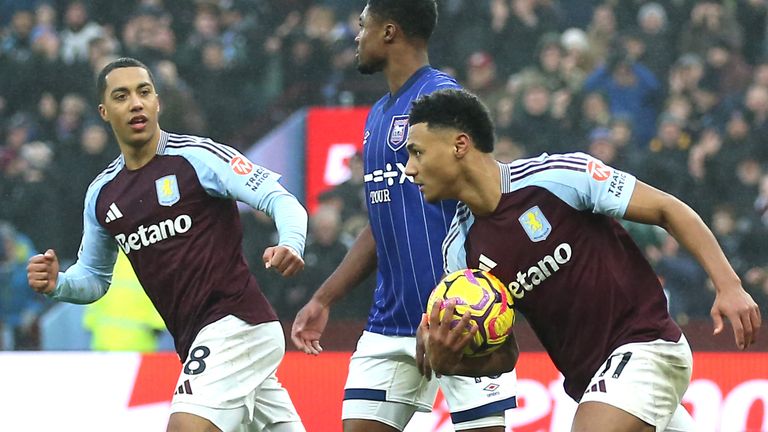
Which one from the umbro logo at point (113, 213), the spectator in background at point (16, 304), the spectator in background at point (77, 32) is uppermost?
the spectator in background at point (77, 32)

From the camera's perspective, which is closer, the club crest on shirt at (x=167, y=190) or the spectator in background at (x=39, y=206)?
the club crest on shirt at (x=167, y=190)

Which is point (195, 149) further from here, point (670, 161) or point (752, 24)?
point (752, 24)

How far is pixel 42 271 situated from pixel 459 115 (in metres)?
1.95


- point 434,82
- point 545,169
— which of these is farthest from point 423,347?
point 434,82

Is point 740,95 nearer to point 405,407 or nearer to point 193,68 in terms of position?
point 193,68

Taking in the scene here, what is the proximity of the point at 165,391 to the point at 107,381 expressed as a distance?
14.6 inches

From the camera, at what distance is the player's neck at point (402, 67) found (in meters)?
5.68

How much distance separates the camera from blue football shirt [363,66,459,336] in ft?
18.0

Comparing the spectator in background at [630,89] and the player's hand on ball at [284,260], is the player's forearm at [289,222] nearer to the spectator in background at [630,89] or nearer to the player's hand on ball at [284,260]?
the player's hand on ball at [284,260]

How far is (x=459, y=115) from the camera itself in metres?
4.80

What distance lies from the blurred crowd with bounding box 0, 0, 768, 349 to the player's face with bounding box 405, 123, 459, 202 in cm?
514

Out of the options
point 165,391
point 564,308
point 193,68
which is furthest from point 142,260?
point 193,68

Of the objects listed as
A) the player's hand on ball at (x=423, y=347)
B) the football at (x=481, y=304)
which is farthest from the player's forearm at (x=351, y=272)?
the football at (x=481, y=304)

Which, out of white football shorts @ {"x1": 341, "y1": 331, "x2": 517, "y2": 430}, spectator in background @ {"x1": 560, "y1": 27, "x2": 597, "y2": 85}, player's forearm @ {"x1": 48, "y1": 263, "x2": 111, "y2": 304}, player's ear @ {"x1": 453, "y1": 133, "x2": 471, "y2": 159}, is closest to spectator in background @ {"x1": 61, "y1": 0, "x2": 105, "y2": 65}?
spectator in background @ {"x1": 560, "y1": 27, "x2": 597, "y2": 85}
